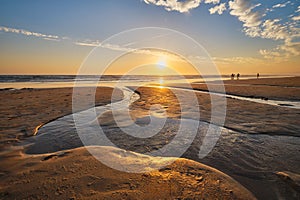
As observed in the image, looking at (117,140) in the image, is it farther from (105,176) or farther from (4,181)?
(4,181)

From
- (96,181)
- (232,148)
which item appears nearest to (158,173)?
(96,181)

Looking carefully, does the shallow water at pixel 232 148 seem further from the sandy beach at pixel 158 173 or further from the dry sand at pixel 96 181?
the dry sand at pixel 96 181

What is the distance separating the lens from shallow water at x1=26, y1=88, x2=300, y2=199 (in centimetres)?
320

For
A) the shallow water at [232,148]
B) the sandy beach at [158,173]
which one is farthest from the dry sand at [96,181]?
the shallow water at [232,148]

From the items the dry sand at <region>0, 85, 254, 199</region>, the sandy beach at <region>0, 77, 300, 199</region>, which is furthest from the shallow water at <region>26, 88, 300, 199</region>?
the dry sand at <region>0, 85, 254, 199</region>

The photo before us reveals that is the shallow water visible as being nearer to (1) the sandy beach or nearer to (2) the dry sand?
(1) the sandy beach

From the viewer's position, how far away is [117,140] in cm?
548

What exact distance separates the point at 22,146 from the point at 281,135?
351 inches

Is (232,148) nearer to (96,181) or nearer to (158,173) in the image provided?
(158,173)

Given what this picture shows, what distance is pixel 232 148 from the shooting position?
483 centimetres

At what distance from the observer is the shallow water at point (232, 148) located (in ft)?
10.5

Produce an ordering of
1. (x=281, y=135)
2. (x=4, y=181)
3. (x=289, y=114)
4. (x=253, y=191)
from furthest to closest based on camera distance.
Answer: (x=289, y=114), (x=281, y=135), (x=4, y=181), (x=253, y=191)

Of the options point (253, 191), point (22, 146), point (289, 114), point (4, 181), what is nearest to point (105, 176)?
point (4, 181)

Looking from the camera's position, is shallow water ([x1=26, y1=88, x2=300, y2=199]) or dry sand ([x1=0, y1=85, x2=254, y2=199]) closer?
dry sand ([x1=0, y1=85, x2=254, y2=199])
